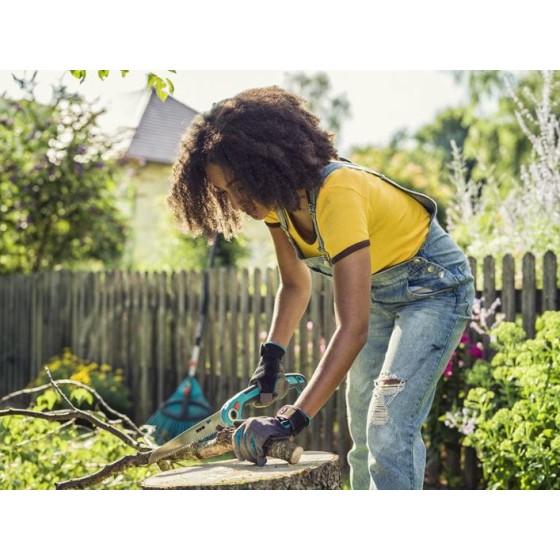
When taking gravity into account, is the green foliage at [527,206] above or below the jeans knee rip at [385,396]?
above

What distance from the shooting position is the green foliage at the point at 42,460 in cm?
387

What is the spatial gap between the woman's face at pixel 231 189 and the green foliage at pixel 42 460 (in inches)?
67.1

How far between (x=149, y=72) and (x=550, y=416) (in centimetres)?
231

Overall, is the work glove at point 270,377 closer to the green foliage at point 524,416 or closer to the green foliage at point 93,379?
the green foliage at point 524,416

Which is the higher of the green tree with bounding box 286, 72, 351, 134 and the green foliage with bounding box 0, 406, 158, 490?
the green tree with bounding box 286, 72, 351, 134

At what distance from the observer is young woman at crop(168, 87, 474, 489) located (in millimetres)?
2328

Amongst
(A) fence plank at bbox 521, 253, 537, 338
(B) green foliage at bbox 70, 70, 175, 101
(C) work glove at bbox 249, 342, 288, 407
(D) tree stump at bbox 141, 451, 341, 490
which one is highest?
(B) green foliage at bbox 70, 70, 175, 101

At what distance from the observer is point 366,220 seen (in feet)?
7.98

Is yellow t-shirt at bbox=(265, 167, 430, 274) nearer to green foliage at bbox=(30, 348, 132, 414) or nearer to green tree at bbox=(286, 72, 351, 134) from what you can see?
green foliage at bbox=(30, 348, 132, 414)

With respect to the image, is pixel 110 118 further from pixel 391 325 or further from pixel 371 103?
pixel 371 103

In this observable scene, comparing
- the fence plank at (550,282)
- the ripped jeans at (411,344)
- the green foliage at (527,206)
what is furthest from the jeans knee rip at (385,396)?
the green foliage at (527,206)

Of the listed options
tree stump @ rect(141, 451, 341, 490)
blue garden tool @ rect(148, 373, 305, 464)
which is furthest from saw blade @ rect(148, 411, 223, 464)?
tree stump @ rect(141, 451, 341, 490)
